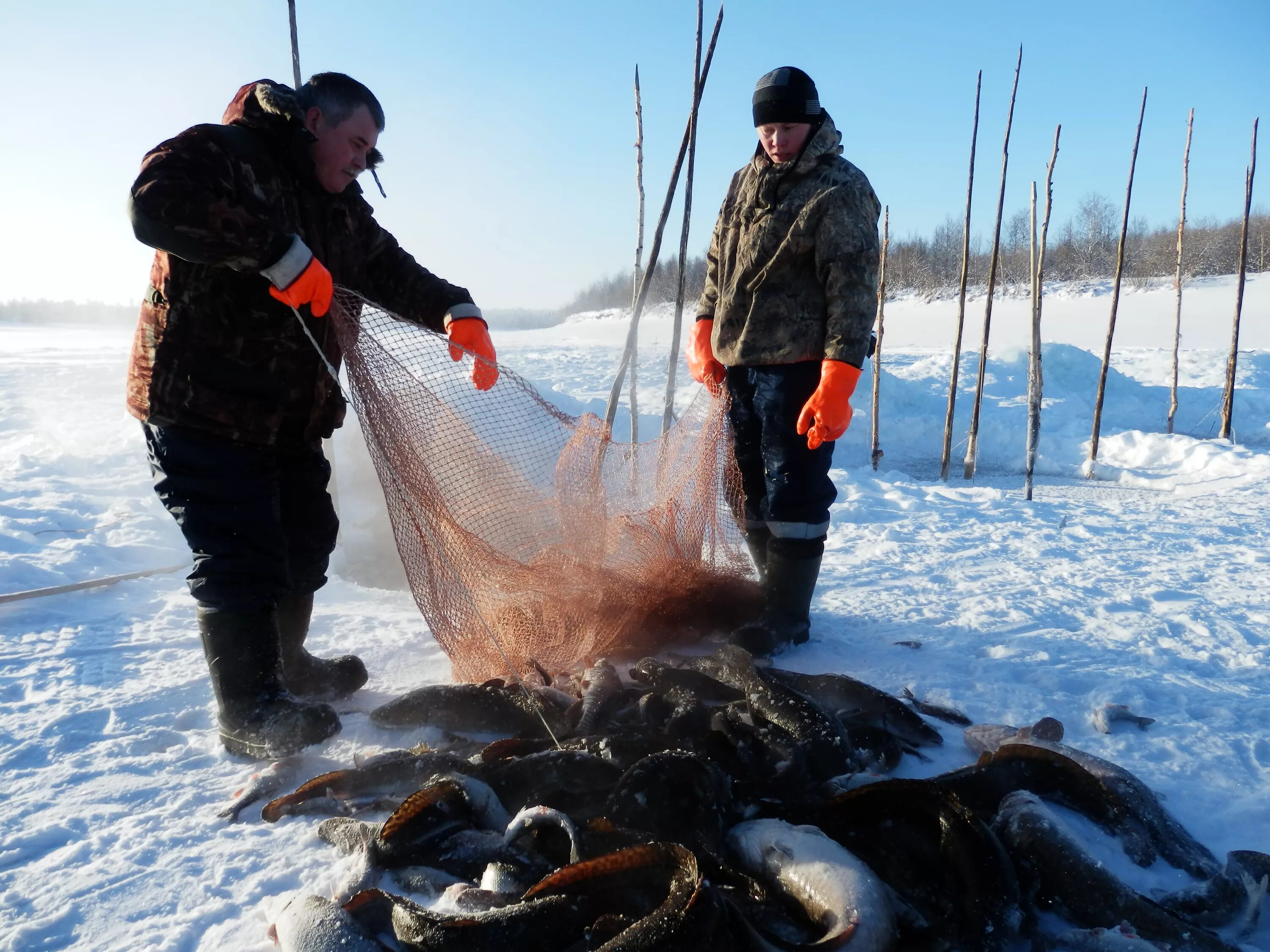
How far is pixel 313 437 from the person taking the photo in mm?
2875

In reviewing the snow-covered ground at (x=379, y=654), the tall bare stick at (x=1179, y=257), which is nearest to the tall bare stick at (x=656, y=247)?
the snow-covered ground at (x=379, y=654)

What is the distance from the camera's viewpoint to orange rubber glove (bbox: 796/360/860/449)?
3020 mm

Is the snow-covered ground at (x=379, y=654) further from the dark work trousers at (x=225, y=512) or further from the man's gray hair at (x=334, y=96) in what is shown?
the man's gray hair at (x=334, y=96)

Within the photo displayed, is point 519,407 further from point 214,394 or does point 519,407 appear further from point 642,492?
point 214,394

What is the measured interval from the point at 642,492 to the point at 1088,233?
51.0 metres

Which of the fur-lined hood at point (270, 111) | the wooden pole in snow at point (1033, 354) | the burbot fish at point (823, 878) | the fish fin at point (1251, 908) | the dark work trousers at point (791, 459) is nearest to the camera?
the burbot fish at point (823, 878)

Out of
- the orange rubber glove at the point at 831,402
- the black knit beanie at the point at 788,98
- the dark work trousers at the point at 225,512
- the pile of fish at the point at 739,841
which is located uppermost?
the black knit beanie at the point at 788,98

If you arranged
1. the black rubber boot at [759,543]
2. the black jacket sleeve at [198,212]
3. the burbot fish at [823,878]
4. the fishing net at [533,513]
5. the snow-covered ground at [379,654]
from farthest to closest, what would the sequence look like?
the black rubber boot at [759,543] < the fishing net at [533,513] < the black jacket sleeve at [198,212] < the snow-covered ground at [379,654] < the burbot fish at [823,878]

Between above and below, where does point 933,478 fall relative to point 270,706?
below

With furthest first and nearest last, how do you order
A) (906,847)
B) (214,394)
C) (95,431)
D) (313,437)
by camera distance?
(95,431) → (313,437) → (214,394) → (906,847)

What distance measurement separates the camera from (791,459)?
3324 millimetres

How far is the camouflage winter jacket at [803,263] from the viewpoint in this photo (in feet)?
10.1

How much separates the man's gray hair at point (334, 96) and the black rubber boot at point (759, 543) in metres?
2.47

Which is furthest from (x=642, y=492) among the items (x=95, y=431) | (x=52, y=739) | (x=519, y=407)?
(x=95, y=431)
